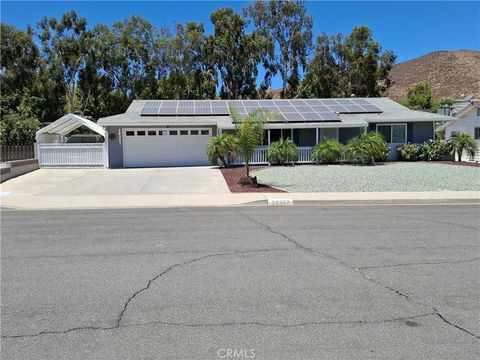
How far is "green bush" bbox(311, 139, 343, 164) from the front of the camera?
992 inches

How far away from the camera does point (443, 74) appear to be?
3932 inches

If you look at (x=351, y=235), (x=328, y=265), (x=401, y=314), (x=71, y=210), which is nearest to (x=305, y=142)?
(x=71, y=210)

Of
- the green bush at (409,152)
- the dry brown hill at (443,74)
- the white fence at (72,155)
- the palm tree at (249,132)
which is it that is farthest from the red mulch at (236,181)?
the dry brown hill at (443,74)

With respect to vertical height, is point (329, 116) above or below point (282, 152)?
above

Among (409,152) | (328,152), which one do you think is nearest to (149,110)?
(328,152)

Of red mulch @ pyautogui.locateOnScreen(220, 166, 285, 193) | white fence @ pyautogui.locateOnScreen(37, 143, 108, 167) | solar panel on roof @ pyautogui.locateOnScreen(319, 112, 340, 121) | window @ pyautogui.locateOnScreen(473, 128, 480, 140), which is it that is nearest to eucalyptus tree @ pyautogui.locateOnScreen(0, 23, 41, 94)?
white fence @ pyautogui.locateOnScreen(37, 143, 108, 167)

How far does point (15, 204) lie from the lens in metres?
14.0

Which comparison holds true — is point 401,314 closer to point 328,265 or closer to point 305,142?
point 328,265

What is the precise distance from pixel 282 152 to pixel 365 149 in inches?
173

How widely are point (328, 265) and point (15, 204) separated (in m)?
10.9

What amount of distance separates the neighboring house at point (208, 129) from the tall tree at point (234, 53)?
17.8m

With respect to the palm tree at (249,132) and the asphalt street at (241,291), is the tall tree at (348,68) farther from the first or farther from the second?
the asphalt street at (241,291)

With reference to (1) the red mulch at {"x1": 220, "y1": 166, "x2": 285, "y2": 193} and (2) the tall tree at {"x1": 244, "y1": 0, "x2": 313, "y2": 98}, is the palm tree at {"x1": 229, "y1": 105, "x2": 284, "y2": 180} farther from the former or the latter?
(2) the tall tree at {"x1": 244, "y1": 0, "x2": 313, "y2": 98}

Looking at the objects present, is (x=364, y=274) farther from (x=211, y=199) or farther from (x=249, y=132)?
(x=249, y=132)
